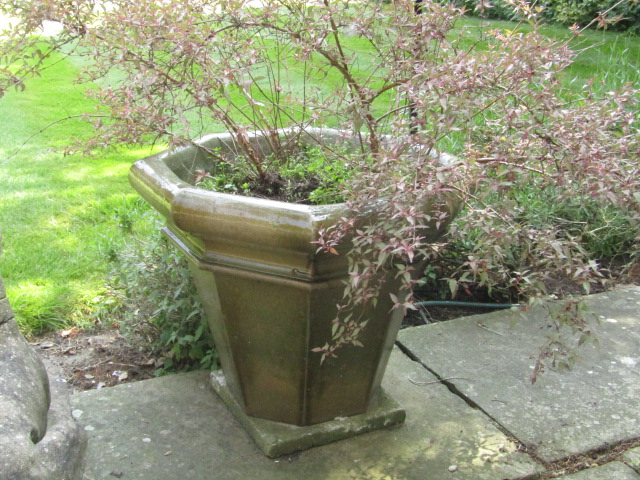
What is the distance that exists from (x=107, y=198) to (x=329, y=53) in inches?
106

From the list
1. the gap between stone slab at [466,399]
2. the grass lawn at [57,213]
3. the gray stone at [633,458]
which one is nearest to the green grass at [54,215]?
the grass lawn at [57,213]

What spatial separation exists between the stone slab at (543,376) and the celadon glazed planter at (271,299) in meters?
0.44

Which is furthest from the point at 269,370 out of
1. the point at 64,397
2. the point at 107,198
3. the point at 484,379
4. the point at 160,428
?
the point at 107,198

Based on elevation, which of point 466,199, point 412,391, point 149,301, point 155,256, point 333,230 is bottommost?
point 412,391

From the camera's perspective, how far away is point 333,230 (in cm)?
183

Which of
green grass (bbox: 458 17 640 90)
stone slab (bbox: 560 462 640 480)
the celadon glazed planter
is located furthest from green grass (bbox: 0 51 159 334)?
green grass (bbox: 458 17 640 90)

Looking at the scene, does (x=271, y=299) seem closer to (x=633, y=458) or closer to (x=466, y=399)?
(x=466, y=399)

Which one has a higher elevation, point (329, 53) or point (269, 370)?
point (329, 53)

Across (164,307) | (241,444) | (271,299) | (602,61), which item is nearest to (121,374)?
(164,307)

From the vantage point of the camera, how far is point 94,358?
114 inches

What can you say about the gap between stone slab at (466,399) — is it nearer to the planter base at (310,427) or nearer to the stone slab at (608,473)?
the stone slab at (608,473)

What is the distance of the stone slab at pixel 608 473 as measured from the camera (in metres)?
2.19

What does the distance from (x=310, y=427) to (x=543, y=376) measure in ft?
3.35

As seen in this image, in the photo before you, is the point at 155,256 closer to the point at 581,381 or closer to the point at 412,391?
the point at 412,391
